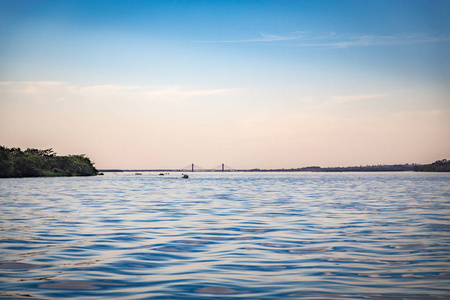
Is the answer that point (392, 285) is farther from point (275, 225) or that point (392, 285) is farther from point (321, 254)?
point (275, 225)

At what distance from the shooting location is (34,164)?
500 ft

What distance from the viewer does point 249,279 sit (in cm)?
1186

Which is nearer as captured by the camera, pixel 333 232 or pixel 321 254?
pixel 321 254

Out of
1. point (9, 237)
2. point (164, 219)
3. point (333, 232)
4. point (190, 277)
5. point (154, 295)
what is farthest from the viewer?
point (164, 219)

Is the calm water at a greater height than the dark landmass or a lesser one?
lesser

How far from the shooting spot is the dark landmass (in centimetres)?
13390

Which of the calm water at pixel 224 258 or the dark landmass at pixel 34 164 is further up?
the dark landmass at pixel 34 164

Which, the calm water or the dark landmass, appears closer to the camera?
the calm water

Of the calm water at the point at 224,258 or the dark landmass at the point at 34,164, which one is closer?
the calm water at the point at 224,258

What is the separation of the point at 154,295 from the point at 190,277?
192 centimetres

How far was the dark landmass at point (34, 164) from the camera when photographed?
133900 mm

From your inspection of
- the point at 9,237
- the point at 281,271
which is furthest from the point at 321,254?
the point at 9,237

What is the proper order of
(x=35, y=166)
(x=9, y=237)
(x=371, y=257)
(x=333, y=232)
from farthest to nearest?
(x=35, y=166), (x=333, y=232), (x=9, y=237), (x=371, y=257)

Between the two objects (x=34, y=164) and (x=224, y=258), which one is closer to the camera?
(x=224, y=258)
